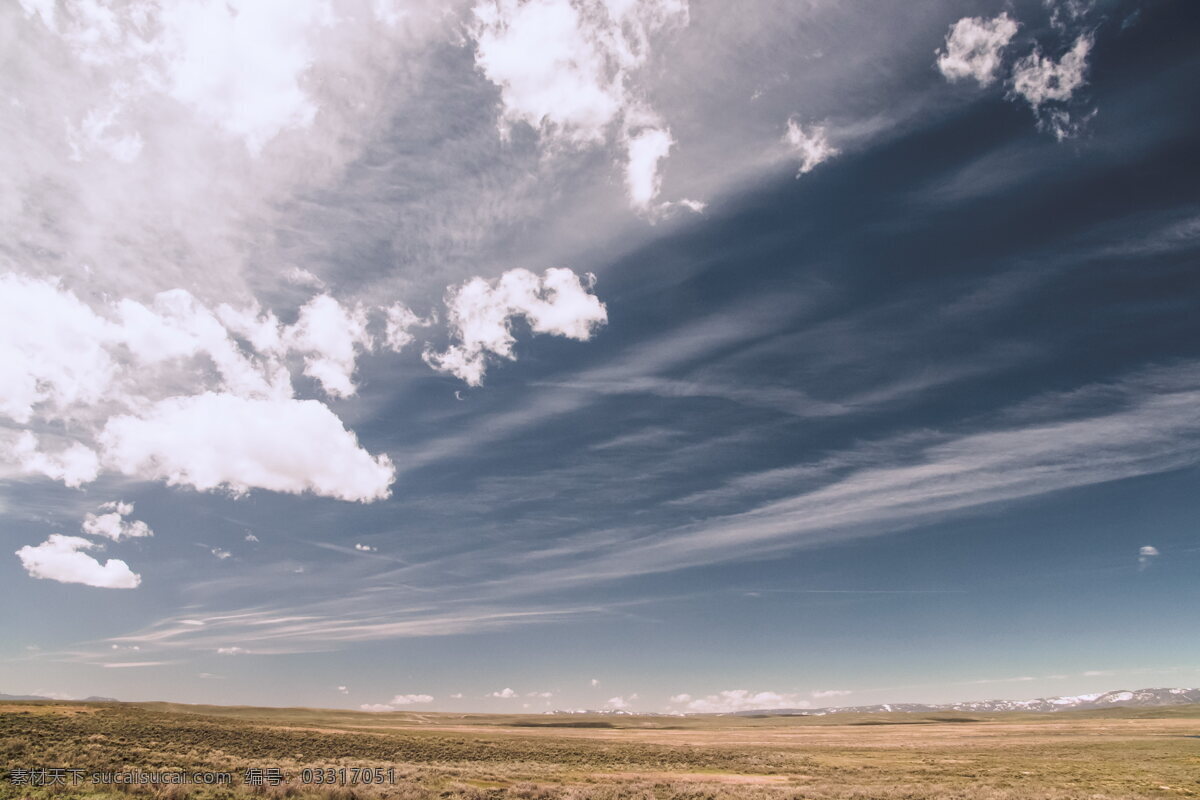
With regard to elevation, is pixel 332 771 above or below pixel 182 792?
below

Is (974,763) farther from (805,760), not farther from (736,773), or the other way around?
(736,773)

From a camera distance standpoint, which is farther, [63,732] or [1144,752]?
[1144,752]

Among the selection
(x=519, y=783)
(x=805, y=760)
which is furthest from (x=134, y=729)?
(x=805, y=760)

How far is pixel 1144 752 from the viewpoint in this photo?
208ft

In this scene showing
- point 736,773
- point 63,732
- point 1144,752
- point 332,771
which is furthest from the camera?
point 1144,752

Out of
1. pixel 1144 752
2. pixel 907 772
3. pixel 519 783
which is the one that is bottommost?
pixel 1144 752

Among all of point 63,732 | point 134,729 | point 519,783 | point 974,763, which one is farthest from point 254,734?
point 974,763

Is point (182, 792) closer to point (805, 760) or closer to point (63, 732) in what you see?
point (63, 732)

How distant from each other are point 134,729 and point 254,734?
1033 centimetres

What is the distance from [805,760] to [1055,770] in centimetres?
2154

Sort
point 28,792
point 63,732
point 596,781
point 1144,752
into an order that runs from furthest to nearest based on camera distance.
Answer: point 1144,752
point 63,732
point 596,781
point 28,792

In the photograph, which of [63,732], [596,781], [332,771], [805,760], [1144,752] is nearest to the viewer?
[332,771]

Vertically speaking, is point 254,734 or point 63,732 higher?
point 63,732

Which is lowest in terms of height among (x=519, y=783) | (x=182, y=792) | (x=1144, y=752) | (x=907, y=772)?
(x=1144, y=752)
